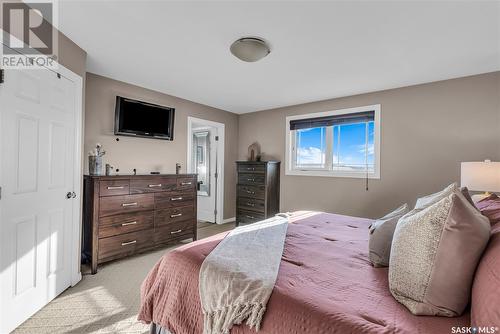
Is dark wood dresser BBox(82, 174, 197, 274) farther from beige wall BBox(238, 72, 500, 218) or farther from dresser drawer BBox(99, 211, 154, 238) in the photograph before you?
beige wall BBox(238, 72, 500, 218)

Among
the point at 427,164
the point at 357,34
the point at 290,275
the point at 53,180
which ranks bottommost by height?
the point at 290,275

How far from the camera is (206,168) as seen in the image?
5.11 m

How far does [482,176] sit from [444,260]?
2.00 metres

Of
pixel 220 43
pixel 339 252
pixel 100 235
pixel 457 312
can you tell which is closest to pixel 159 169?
pixel 100 235

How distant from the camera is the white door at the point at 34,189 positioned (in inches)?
64.0

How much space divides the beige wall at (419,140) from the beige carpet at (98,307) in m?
2.93

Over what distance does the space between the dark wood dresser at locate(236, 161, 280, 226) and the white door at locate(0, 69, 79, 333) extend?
2.71 metres

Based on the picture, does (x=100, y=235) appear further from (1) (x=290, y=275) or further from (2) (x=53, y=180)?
(1) (x=290, y=275)

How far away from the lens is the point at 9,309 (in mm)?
1664

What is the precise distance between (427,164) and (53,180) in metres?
4.15

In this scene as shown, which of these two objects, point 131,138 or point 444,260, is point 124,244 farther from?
point 444,260

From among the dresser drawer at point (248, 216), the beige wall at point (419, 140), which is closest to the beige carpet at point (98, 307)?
the dresser drawer at point (248, 216)

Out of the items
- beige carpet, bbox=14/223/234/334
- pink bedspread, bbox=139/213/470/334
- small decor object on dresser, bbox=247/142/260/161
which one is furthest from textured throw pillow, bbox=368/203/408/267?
small decor object on dresser, bbox=247/142/260/161

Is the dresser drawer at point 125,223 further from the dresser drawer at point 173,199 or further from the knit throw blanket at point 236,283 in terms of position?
the knit throw blanket at point 236,283
